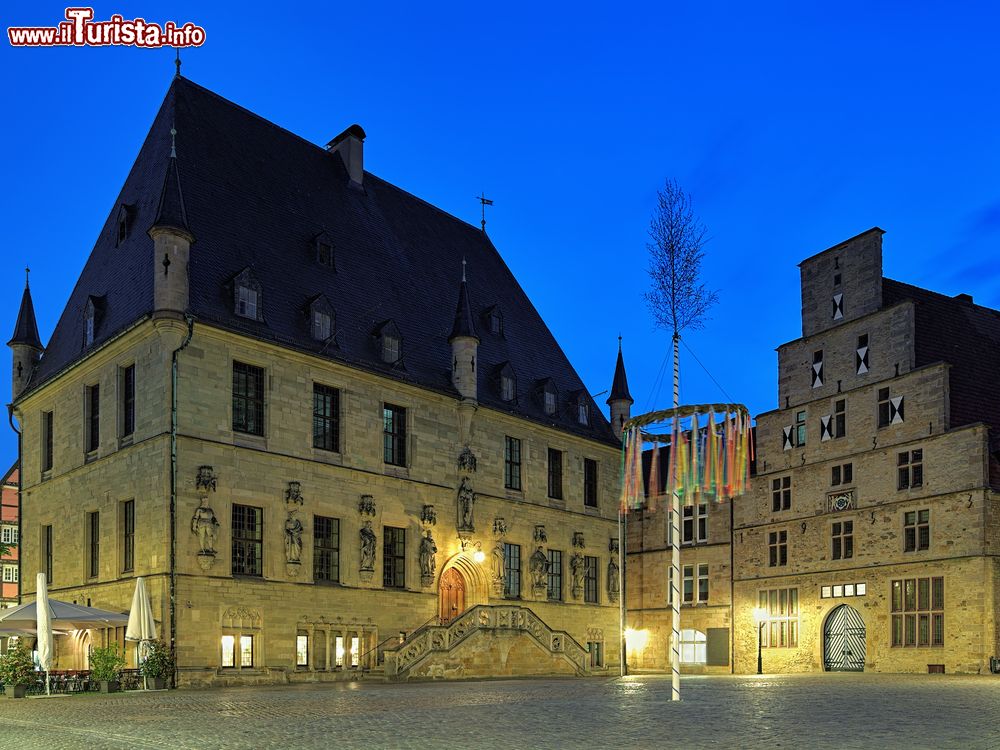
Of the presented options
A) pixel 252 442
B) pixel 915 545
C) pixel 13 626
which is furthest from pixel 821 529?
pixel 13 626

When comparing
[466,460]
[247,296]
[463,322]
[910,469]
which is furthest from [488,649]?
[910,469]

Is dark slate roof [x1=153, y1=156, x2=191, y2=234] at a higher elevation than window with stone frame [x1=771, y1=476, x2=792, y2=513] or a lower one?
higher

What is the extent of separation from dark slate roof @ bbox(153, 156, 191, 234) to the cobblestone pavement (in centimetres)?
1163

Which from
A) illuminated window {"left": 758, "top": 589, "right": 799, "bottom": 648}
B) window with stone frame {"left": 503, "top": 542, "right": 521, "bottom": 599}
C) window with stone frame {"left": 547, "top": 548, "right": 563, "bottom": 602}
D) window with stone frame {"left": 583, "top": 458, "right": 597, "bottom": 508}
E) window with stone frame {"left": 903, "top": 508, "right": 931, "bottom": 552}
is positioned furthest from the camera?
window with stone frame {"left": 583, "top": 458, "right": 597, "bottom": 508}

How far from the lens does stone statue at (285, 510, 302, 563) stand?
94.0 feet

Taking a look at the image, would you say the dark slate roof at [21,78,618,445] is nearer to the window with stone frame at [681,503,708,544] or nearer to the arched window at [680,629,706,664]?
the window with stone frame at [681,503,708,544]

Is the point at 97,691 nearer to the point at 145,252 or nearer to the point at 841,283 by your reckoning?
the point at 145,252

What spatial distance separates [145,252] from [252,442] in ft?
20.4

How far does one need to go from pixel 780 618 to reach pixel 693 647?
486cm

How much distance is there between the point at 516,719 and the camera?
47.9 ft

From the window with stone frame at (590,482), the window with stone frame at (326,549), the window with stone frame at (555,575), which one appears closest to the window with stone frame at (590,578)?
the window with stone frame at (555,575)

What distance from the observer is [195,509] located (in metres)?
26.9

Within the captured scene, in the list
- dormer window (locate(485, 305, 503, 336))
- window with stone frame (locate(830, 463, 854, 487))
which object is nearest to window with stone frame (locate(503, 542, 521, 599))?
dormer window (locate(485, 305, 503, 336))

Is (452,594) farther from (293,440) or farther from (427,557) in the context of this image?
(293,440)
